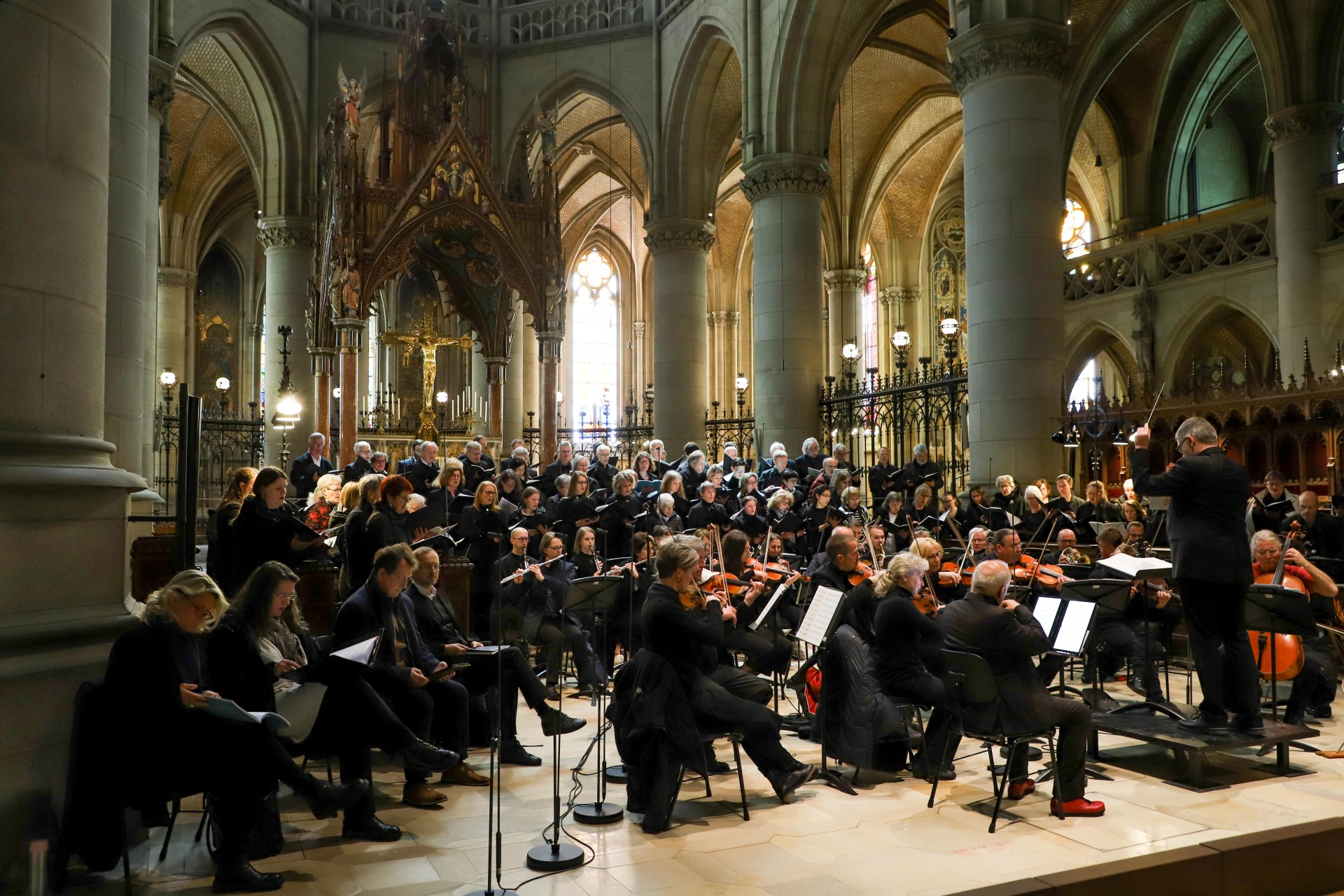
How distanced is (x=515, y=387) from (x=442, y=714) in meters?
20.2

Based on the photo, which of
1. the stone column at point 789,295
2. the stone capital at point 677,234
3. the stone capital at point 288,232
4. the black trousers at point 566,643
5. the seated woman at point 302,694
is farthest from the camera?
the stone capital at point 288,232

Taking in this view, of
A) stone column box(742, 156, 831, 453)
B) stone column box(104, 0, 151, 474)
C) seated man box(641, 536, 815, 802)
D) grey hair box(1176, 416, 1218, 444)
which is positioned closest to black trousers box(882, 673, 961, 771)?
seated man box(641, 536, 815, 802)

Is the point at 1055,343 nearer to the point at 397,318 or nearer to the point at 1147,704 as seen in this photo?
the point at 1147,704

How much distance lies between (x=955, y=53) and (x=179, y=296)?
22954 mm

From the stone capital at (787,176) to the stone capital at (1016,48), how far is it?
506 centimetres

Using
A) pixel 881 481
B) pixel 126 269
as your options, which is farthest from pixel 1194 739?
pixel 126 269

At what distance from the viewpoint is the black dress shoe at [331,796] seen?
14.7ft

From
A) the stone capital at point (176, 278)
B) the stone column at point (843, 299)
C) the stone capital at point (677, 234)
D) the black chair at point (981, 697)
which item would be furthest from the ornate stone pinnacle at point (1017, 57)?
the stone capital at point (176, 278)

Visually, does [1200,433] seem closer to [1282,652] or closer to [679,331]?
[1282,652]

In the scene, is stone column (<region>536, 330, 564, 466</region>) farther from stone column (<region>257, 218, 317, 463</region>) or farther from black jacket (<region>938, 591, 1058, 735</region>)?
black jacket (<region>938, 591, 1058, 735</region>)

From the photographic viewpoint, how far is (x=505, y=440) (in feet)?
73.3

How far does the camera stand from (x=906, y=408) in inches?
594

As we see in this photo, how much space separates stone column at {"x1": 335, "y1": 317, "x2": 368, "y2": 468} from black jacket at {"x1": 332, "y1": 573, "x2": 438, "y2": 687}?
927 centimetres

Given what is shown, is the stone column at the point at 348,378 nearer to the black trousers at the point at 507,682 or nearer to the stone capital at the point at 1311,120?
the black trousers at the point at 507,682
